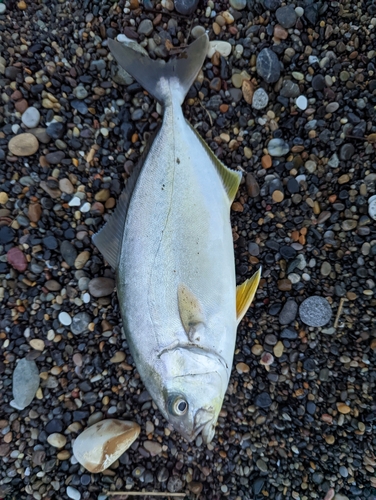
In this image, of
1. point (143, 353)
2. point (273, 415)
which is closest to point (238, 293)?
point (143, 353)

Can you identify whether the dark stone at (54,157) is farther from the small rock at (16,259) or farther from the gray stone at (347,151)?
the gray stone at (347,151)

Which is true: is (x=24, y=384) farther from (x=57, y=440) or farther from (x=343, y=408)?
(x=343, y=408)

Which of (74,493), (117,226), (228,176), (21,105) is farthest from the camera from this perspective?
(21,105)

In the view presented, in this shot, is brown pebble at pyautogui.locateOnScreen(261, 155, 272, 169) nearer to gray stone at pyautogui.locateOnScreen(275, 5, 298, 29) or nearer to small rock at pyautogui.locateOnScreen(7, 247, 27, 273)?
gray stone at pyautogui.locateOnScreen(275, 5, 298, 29)

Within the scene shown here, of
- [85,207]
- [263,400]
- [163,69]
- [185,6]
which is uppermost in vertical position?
[185,6]

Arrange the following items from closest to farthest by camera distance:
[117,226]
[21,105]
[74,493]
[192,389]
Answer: [192,389] → [117,226] → [74,493] → [21,105]

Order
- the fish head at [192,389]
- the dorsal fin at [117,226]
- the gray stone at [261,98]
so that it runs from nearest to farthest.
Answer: the fish head at [192,389] → the dorsal fin at [117,226] → the gray stone at [261,98]

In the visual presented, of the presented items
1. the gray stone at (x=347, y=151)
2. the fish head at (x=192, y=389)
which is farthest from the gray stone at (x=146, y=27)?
the fish head at (x=192, y=389)

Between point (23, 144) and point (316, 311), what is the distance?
2.37 m

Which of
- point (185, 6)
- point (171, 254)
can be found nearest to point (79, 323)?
point (171, 254)

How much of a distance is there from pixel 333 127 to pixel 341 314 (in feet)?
4.27

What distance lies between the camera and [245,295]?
2150 millimetres

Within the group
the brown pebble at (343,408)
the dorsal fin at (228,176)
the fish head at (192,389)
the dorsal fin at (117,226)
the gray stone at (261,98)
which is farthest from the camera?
the gray stone at (261,98)

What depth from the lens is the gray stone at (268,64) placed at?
241 centimetres
